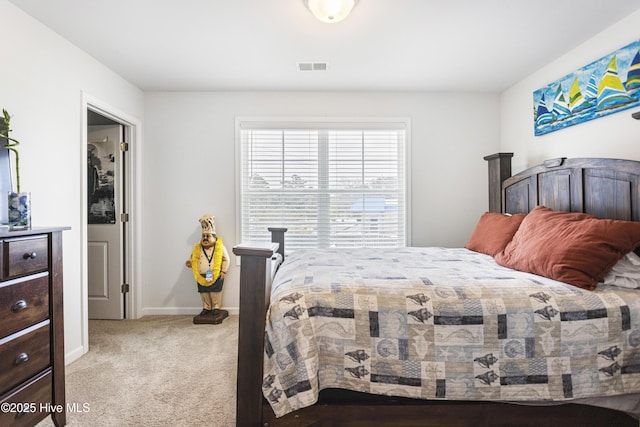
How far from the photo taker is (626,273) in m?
1.61

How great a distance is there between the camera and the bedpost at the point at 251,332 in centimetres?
139

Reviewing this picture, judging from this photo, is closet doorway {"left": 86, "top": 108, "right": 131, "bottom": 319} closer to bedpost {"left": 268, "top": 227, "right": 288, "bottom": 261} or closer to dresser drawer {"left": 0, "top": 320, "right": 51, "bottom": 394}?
bedpost {"left": 268, "top": 227, "right": 288, "bottom": 261}

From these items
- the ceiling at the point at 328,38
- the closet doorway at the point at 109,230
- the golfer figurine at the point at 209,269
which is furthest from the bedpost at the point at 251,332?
the closet doorway at the point at 109,230

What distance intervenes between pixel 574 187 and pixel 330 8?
2055 mm

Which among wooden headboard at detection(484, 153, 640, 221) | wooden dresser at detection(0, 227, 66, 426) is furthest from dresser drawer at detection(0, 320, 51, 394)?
wooden headboard at detection(484, 153, 640, 221)

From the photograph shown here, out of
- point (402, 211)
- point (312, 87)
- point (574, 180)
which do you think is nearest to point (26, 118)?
point (312, 87)

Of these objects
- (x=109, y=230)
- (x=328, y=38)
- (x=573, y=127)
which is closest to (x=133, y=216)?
(x=109, y=230)

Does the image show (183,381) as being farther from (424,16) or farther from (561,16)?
(561,16)

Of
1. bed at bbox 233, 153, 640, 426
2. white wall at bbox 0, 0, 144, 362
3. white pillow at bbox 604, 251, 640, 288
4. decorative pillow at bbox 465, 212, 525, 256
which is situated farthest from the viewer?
decorative pillow at bbox 465, 212, 525, 256

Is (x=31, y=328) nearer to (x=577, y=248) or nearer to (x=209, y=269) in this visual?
(x=209, y=269)

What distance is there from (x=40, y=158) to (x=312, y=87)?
239 cm

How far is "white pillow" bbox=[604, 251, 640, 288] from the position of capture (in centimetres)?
158

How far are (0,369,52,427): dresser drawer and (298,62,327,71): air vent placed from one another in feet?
8.98

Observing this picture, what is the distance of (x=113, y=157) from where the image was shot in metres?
3.42
